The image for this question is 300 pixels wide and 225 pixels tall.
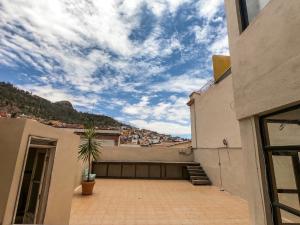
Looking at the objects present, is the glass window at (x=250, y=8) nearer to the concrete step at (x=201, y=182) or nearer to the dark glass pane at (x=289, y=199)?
the dark glass pane at (x=289, y=199)

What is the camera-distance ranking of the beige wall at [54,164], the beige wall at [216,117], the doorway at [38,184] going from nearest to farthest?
the beige wall at [54,164]
the doorway at [38,184]
the beige wall at [216,117]

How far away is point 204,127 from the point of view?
11.1 m

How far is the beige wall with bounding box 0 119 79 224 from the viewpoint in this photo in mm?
2199

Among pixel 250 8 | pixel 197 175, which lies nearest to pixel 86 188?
pixel 197 175

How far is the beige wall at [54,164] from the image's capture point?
86.6 inches

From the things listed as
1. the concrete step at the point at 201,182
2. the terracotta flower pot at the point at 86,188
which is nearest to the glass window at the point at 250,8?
the terracotta flower pot at the point at 86,188

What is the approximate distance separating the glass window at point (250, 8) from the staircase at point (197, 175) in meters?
8.73

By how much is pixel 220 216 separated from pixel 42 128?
491 cm

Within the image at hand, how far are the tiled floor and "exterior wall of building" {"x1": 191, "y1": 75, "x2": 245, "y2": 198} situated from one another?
93 centimetres

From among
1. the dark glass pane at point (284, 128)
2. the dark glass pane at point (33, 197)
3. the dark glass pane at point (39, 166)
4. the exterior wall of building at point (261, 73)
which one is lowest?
the dark glass pane at point (33, 197)

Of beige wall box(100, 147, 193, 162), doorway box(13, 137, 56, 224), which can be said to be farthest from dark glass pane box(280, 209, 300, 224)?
beige wall box(100, 147, 193, 162)

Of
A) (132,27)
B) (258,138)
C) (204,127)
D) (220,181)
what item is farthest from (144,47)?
(258,138)

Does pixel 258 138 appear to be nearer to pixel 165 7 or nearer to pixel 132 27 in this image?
pixel 165 7

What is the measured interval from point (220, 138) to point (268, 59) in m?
7.27
